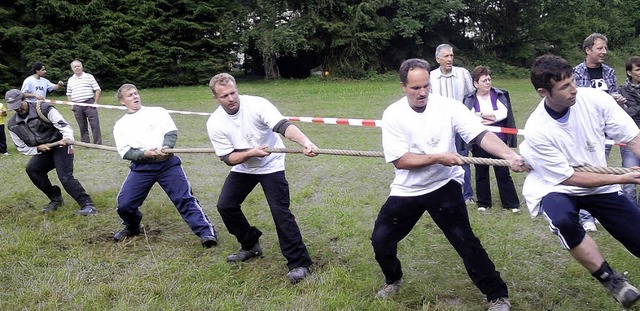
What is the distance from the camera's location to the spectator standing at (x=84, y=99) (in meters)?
10.1

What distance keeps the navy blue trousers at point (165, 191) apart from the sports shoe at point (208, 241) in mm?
32

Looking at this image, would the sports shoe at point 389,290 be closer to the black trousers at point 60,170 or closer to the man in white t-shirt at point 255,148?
the man in white t-shirt at point 255,148

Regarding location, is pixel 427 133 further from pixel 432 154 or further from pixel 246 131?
pixel 246 131

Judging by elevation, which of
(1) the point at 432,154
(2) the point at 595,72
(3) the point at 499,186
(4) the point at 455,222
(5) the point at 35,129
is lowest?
(3) the point at 499,186

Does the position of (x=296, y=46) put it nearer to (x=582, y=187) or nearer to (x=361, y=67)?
(x=361, y=67)

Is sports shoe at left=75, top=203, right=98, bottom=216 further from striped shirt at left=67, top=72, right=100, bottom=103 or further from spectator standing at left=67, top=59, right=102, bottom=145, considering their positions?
striped shirt at left=67, top=72, right=100, bottom=103

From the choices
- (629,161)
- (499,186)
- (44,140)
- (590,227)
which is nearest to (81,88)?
(44,140)

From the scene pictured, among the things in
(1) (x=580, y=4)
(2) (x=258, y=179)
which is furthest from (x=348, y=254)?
(1) (x=580, y=4)

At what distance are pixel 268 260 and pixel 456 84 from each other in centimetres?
292

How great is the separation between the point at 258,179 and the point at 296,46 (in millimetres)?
20012

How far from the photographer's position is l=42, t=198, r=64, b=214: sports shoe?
→ 6.12 meters

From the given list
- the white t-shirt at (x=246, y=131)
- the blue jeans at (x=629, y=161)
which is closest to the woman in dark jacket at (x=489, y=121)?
A: the blue jeans at (x=629, y=161)

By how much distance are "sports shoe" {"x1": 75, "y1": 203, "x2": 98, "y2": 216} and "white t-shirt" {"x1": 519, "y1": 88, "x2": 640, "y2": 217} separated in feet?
15.2

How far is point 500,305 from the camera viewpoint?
11.2 ft
